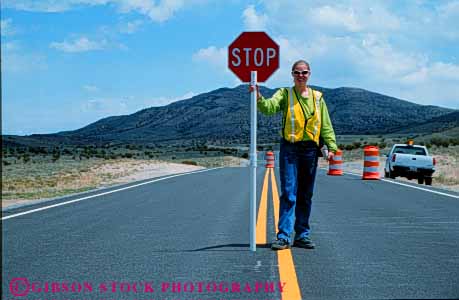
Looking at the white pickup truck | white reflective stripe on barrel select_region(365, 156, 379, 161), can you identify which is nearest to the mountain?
the white pickup truck

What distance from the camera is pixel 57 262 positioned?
7.36 metres

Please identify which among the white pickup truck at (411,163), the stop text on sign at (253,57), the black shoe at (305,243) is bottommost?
the black shoe at (305,243)

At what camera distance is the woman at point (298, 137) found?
25.2 feet

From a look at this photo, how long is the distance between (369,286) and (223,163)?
56111 mm

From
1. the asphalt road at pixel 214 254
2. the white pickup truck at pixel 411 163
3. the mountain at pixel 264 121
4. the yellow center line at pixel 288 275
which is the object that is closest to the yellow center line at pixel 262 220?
the asphalt road at pixel 214 254

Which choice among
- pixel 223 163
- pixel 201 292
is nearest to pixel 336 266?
pixel 201 292

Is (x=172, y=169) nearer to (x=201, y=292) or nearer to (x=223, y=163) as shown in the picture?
(x=223, y=163)

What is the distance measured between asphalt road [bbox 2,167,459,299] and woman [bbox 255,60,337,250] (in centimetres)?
52

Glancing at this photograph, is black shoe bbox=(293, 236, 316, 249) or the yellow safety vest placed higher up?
the yellow safety vest

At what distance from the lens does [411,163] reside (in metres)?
25.0

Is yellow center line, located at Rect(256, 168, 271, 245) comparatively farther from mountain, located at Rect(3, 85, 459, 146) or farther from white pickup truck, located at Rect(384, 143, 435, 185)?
mountain, located at Rect(3, 85, 459, 146)

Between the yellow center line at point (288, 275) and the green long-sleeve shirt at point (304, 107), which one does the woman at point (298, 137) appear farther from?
the yellow center line at point (288, 275)

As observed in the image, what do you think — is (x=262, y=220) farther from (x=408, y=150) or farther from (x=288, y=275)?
(x=408, y=150)

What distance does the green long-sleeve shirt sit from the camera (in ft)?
24.8
